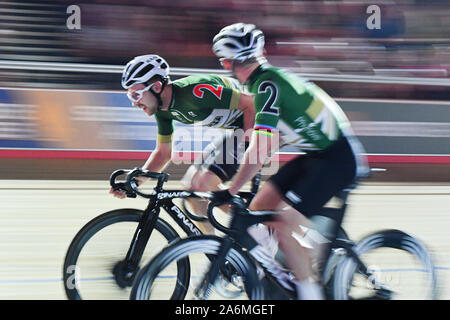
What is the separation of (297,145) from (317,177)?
0.19 m

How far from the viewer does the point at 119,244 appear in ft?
9.84

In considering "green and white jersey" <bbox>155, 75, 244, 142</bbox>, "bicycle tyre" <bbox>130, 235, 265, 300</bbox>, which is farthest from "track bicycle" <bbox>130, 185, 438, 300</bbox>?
"green and white jersey" <bbox>155, 75, 244, 142</bbox>

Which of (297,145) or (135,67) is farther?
(135,67)

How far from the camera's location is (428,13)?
1084 centimetres

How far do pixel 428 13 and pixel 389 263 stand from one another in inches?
343

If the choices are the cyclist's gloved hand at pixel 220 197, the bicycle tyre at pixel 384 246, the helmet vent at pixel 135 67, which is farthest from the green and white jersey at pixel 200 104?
the bicycle tyre at pixel 384 246

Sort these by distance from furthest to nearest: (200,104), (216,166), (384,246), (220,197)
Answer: (216,166) < (200,104) < (384,246) < (220,197)

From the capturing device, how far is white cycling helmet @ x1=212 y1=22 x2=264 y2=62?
288 cm

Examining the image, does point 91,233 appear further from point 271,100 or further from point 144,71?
point 271,100

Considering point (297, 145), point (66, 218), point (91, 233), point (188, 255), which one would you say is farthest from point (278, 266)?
point (66, 218)

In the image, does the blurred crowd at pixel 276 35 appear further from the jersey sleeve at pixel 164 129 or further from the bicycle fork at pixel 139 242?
the bicycle fork at pixel 139 242

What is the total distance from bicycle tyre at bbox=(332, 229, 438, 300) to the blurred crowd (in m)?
5.60

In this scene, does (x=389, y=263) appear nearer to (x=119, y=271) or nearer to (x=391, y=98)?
(x=119, y=271)
